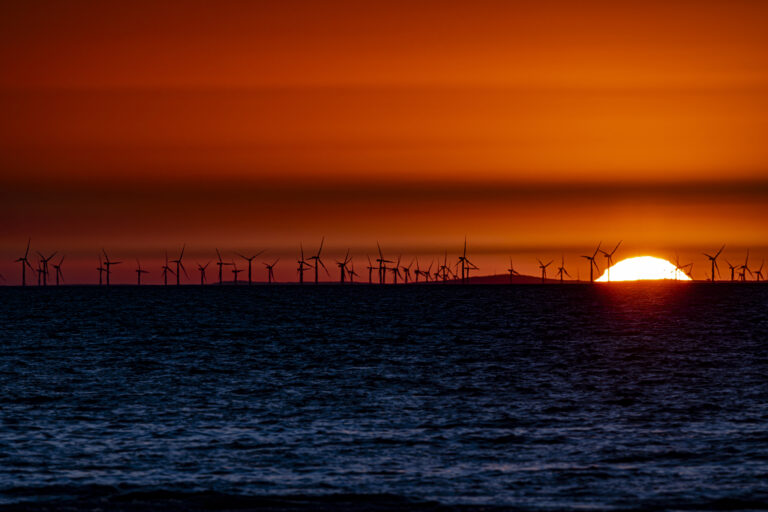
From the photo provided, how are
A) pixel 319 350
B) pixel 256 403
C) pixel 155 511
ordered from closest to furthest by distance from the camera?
pixel 155 511 → pixel 256 403 → pixel 319 350

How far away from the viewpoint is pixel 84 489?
32719 mm

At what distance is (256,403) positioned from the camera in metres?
57.0

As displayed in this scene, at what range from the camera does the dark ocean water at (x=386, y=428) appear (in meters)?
32.1

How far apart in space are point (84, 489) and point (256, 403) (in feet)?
80.2

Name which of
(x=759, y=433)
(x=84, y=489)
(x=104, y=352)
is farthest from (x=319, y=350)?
(x=84, y=489)

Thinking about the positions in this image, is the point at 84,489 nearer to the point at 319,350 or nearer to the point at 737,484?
the point at 737,484

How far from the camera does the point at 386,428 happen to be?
46688 mm

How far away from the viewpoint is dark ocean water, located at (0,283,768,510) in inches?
1265

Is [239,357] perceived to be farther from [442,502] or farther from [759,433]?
[442,502]

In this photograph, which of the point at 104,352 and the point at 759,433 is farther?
the point at 104,352

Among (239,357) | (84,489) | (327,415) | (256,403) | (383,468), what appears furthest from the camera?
(239,357)

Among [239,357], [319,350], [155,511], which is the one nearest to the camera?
[155,511]

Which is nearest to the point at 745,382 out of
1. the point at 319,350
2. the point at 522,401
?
the point at 522,401

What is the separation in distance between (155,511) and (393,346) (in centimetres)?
7764
